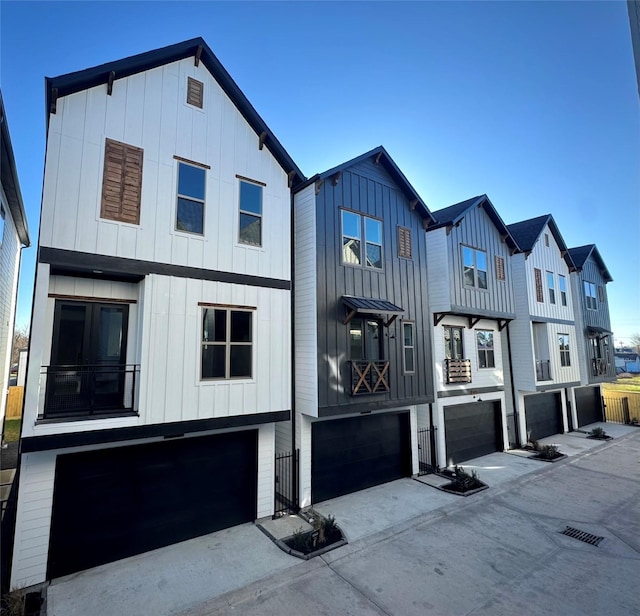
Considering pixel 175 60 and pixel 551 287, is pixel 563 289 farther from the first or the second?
pixel 175 60

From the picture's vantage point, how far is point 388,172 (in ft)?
40.8

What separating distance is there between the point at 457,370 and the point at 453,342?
1.13 meters

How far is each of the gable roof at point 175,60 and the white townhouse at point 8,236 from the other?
3.83 feet

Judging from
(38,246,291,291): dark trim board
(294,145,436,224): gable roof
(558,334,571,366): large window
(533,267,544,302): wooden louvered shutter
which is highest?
(294,145,436,224): gable roof

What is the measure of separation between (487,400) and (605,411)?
14294 mm

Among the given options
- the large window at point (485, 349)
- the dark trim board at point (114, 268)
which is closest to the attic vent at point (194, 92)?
the dark trim board at point (114, 268)

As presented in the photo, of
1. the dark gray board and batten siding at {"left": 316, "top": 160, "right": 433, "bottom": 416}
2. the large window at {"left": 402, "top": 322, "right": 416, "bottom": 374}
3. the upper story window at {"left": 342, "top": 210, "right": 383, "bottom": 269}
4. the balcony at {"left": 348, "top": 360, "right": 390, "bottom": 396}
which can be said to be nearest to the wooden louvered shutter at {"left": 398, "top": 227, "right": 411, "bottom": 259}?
the dark gray board and batten siding at {"left": 316, "top": 160, "right": 433, "bottom": 416}

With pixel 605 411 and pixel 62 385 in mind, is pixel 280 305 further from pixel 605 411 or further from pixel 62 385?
pixel 605 411

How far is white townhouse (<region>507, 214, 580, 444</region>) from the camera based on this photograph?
1647 cm

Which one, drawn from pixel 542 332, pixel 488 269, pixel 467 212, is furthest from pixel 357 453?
pixel 542 332

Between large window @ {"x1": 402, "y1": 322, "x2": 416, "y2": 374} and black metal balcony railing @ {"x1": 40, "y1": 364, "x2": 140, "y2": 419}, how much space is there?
26.1ft

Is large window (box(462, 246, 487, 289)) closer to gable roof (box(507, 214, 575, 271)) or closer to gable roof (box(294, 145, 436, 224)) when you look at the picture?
gable roof (box(294, 145, 436, 224))

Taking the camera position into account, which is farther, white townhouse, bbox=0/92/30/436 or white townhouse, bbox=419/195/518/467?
white townhouse, bbox=419/195/518/467

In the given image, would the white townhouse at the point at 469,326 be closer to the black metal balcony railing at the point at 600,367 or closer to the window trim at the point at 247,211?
the window trim at the point at 247,211
